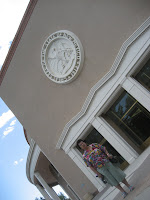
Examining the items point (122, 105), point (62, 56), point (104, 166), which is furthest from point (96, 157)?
point (62, 56)

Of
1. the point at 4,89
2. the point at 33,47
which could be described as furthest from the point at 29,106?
the point at 33,47

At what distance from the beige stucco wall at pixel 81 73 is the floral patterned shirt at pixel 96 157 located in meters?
3.10

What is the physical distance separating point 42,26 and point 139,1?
4.21m

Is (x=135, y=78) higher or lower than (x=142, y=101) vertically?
higher

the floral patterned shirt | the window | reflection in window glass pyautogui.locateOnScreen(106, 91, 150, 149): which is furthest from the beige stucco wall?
the floral patterned shirt

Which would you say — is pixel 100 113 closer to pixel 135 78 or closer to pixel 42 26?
pixel 135 78

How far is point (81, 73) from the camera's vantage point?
27.1 feet

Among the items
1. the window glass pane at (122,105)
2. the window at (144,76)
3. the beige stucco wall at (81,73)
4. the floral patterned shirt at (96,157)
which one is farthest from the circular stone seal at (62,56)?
the floral patterned shirt at (96,157)

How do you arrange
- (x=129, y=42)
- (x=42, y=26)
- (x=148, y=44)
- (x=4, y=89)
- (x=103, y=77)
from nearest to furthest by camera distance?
(x=148, y=44) → (x=129, y=42) → (x=103, y=77) → (x=42, y=26) → (x=4, y=89)

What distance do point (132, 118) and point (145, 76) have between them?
157cm

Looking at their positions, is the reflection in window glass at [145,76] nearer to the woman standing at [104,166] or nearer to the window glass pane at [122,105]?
the window glass pane at [122,105]

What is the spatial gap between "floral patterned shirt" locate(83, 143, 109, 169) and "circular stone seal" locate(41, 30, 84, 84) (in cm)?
368

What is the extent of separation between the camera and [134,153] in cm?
698

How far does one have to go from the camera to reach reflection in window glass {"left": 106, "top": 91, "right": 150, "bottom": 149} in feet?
23.7
